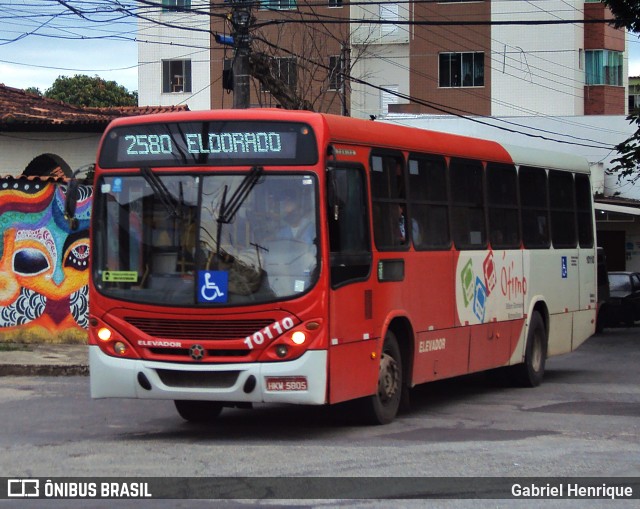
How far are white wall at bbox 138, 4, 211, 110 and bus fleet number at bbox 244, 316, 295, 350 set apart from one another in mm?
41745

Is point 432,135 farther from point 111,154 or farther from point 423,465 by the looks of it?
point 423,465

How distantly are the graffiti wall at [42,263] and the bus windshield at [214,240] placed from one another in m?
8.49

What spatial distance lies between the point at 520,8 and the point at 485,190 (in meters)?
37.2

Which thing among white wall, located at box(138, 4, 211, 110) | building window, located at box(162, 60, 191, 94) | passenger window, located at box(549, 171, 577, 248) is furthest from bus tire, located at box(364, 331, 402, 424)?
building window, located at box(162, 60, 191, 94)

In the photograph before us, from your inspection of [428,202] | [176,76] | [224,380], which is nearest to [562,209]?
[428,202]

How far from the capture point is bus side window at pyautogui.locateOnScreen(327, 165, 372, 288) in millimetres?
10438

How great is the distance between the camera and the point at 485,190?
14.1 meters

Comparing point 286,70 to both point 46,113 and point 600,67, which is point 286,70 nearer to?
point 46,113

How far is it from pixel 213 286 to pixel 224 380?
0.84m

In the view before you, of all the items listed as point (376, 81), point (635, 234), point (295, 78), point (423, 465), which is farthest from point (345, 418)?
point (376, 81)

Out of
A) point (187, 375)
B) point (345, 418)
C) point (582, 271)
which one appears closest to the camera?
point (187, 375)

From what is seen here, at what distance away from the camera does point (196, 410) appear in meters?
12.0

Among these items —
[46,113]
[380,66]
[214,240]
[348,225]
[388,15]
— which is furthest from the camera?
[380,66]

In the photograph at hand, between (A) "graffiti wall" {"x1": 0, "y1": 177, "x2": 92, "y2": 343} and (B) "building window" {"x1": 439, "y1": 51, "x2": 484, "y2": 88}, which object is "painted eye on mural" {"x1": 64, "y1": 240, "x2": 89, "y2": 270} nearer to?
(A) "graffiti wall" {"x1": 0, "y1": 177, "x2": 92, "y2": 343}
